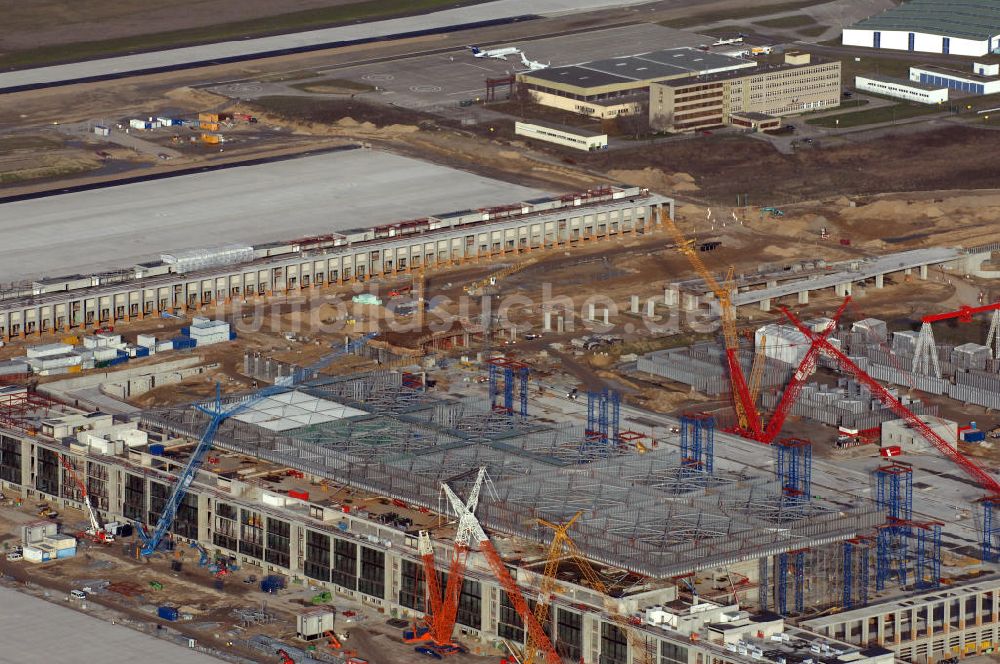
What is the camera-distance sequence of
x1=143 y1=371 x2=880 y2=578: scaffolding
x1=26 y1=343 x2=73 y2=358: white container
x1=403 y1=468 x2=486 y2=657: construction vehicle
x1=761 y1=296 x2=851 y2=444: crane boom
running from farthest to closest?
x1=26 y1=343 x2=73 y2=358: white container → x1=761 y1=296 x2=851 y2=444: crane boom → x1=143 y1=371 x2=880 y2=578: scaffolding → x1=403 y1=468 x2=486 y2=657: construction vehicle

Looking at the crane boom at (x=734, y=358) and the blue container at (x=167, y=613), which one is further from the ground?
the crane boom at (x=734, y=358)

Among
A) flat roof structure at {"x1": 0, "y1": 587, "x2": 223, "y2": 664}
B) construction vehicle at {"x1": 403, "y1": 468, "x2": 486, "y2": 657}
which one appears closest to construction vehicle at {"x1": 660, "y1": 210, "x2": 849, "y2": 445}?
construction vehicle at {"x1": 403, "y1": 468, "x2": 486, "y2": 657}

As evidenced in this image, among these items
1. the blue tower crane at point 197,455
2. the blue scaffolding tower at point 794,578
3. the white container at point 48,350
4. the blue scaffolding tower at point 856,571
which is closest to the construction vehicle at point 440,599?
the blue scaffolding tower at point 794,578

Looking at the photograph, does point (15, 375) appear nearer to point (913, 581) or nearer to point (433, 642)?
point (433, 642)

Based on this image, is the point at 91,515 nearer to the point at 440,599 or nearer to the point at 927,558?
the point at 440,599

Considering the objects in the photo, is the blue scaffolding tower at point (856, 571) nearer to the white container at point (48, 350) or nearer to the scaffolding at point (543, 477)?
the scaffolding at point (543, 477)

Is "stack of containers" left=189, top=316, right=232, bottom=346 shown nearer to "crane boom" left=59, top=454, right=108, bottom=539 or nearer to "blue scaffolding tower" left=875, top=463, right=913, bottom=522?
"crane boom" left=59, top=454, right=108, bottom=539
